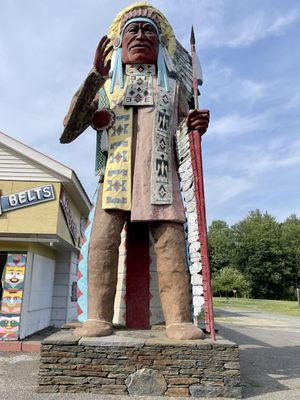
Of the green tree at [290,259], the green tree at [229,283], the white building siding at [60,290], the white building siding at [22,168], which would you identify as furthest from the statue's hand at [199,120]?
the green tree at [290,259]

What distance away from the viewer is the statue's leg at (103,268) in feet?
15.2

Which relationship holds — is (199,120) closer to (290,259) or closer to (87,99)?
(87,99)

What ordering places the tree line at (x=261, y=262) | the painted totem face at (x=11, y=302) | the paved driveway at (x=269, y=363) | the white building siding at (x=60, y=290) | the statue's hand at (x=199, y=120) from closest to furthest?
the paved driveway at (x=269, y=363) → the statue's hand at (x=199, y=120) → the painted totem face at (x=11, y=302) → the white building siding at (x=60, y=290) → the tree line at (x=261, y=262)

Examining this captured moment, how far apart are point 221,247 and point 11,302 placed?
46.9m

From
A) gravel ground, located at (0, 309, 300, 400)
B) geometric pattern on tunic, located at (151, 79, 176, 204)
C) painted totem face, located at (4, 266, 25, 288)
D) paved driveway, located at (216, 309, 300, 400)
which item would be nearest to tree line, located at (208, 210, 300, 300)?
paved driveway, located at (216, 309, 300, 400)

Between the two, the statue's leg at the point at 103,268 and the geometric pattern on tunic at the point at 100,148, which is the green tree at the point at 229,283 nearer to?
the geometric pattern on tunic at the point at 100,148

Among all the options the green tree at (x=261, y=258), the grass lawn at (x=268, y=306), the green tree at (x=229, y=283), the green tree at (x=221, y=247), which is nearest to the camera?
the grass lawn at (x=268, y=306)

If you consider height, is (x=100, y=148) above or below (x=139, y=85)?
below

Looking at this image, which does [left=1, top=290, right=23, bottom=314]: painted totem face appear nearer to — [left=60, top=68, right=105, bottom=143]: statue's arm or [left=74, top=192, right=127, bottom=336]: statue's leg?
[left=74, top=192, right=127, bottom=336]: statue's leg

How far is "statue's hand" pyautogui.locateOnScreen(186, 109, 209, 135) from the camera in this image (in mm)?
5141

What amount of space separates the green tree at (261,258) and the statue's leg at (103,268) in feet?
138

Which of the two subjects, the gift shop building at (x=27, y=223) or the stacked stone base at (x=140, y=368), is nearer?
the stacked stone base at (x=140, y=368)

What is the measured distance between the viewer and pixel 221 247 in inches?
2083

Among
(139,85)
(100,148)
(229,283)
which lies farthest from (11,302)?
(229,283)
